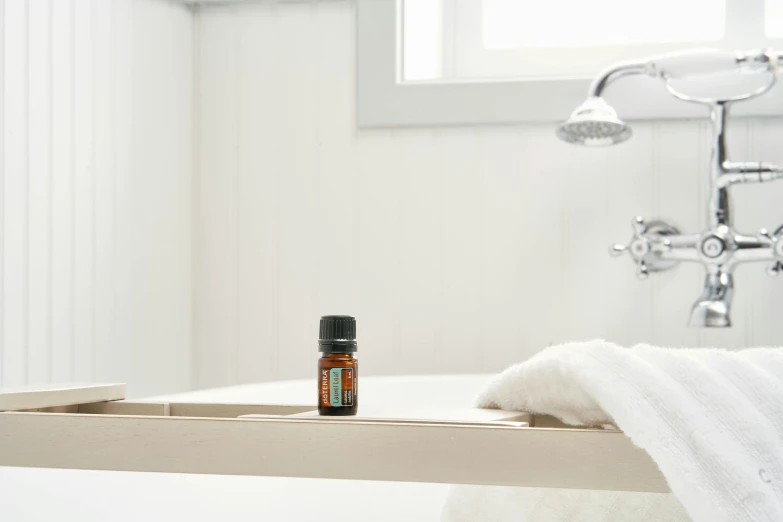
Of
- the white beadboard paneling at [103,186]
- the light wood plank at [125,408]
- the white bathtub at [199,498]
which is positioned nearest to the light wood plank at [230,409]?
the light wood plank at [125,408]

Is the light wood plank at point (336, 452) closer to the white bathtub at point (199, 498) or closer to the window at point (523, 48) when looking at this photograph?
the white bathtub at point (199, 498)

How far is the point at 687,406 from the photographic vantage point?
1.46 ft

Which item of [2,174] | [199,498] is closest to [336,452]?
[199,498]

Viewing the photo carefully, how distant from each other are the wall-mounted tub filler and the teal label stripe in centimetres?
76

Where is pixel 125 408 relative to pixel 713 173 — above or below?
below

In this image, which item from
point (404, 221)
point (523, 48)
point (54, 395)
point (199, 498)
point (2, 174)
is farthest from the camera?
point (523, 48)

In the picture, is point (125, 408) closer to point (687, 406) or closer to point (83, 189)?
point (687, 406)

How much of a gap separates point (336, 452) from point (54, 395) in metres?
0.24

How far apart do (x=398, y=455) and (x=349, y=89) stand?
1063mm

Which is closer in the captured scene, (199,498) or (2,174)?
(199,498)

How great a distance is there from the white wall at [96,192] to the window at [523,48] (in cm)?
35

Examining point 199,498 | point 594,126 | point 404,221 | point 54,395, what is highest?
point 594,126

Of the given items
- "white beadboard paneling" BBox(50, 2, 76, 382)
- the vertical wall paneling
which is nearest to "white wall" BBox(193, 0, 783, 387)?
"white beadboard paneling" BBox(50, 2, 76, 382)

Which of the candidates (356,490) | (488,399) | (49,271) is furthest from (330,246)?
(488,399)
